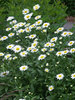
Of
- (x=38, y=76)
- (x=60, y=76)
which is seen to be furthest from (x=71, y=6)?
(x=60, y=76)

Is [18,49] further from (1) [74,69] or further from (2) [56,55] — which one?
(1) [74,69]

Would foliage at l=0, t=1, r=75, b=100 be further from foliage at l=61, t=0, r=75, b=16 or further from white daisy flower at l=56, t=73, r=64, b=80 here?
foliage at l=61, t=0, r=75, b=16

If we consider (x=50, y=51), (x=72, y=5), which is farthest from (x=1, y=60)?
(x=72, y=5)

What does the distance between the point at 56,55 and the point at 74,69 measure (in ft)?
1.18

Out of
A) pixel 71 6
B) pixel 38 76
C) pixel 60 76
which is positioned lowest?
pixel 60 76

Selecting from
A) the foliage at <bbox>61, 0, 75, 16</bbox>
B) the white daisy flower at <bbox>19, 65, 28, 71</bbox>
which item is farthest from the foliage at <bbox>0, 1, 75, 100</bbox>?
the foliage at <bbox>61, 0, 75, 16</bbox>

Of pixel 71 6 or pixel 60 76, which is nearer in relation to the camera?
pixel 60 76

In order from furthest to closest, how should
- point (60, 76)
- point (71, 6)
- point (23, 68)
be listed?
point (71, 6) → point (23, 68) → point (60, 76)

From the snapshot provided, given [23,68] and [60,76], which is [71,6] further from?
[60,76]

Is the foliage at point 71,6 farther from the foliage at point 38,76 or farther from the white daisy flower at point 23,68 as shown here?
the white daisy flower at point 23,68

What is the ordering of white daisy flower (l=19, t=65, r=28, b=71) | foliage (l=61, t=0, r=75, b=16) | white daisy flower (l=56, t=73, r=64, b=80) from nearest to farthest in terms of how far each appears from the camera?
white daisy flower (l=56, t=73, r=64, b=80) < white daisy flower (l=19, t=65, r=28, b=71) < foliage (l=61, t=0, r=75, b=16)

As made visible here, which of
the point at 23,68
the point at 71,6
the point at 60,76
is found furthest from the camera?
the point at 71,6

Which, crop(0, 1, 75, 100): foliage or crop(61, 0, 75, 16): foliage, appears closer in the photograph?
crop(0, 1, 75, 100): foliage

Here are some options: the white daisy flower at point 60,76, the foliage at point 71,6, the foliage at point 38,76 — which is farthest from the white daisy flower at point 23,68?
the foliage at point 71,6
